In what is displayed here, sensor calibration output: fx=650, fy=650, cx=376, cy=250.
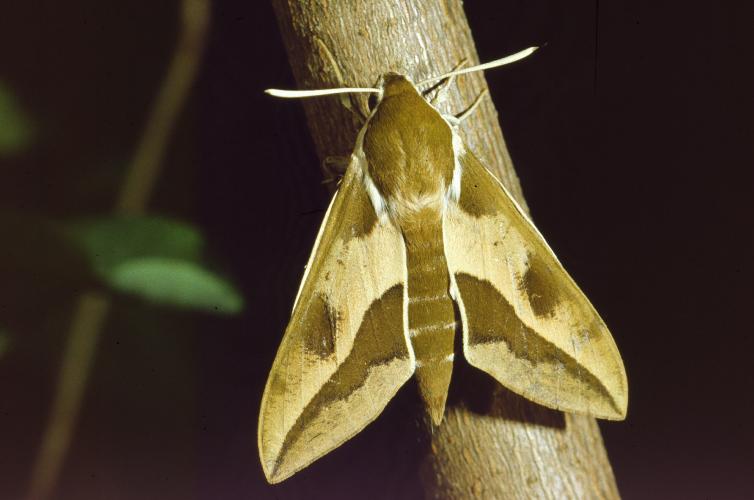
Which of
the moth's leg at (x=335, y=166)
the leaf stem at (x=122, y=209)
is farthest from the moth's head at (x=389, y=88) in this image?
the leaf stem at (x=122, y=209)

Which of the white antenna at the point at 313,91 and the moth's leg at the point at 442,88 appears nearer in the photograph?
the white antenna at the point at 313,91

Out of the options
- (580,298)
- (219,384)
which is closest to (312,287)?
(580,298)

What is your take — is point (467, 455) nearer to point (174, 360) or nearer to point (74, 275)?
point (174, 360)

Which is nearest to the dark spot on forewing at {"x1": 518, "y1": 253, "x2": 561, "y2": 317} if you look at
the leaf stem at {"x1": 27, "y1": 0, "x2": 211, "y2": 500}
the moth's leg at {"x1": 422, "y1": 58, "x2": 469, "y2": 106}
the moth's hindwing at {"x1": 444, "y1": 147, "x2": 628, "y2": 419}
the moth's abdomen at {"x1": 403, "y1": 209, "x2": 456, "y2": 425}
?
the moth's hindwing at {"x1": 444, "y1": 147, "x2": 628, "y2": 419}

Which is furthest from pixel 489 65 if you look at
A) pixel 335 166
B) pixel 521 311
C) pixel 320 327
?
pixel 320 327

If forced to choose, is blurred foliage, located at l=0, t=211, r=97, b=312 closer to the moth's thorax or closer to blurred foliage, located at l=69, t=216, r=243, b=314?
blurred foliage, located at l=69, t=216, r=243, b=314

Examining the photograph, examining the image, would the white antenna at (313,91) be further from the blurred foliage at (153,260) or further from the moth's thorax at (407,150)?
the blurred foliage at (153,260)
